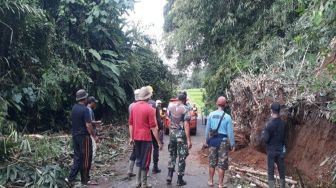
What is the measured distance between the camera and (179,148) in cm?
846

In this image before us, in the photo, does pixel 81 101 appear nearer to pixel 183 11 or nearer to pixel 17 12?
pixel 17 12

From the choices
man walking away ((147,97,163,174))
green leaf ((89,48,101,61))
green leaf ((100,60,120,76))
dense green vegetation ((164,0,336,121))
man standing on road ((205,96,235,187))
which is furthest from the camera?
green leaf ((100,60,120,76))

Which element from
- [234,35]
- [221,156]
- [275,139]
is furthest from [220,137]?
[234,35]

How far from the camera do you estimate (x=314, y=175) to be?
25.7ft

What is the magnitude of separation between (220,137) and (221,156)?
363 millimetres

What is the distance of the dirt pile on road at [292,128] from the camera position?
25.7ft

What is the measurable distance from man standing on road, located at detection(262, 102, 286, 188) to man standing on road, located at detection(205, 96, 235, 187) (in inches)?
30.0

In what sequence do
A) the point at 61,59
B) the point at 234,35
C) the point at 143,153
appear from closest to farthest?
the point at 143,153, the point at 61,59, the point at 234,35

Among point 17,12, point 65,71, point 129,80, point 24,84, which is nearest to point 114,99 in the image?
point 129,80

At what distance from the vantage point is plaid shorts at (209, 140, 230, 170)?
8.03 m

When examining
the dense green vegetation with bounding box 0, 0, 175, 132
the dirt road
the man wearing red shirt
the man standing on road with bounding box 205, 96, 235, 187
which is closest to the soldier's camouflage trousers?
the dirt road

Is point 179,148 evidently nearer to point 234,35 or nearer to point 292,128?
point 292,128

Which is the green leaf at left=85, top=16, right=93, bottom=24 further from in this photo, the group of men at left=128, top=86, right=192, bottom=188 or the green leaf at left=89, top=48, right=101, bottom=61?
the group of men at left=128, top=86, right=192, bottom=188

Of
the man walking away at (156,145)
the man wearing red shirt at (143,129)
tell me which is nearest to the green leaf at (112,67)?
the man walking away at (156,145)
